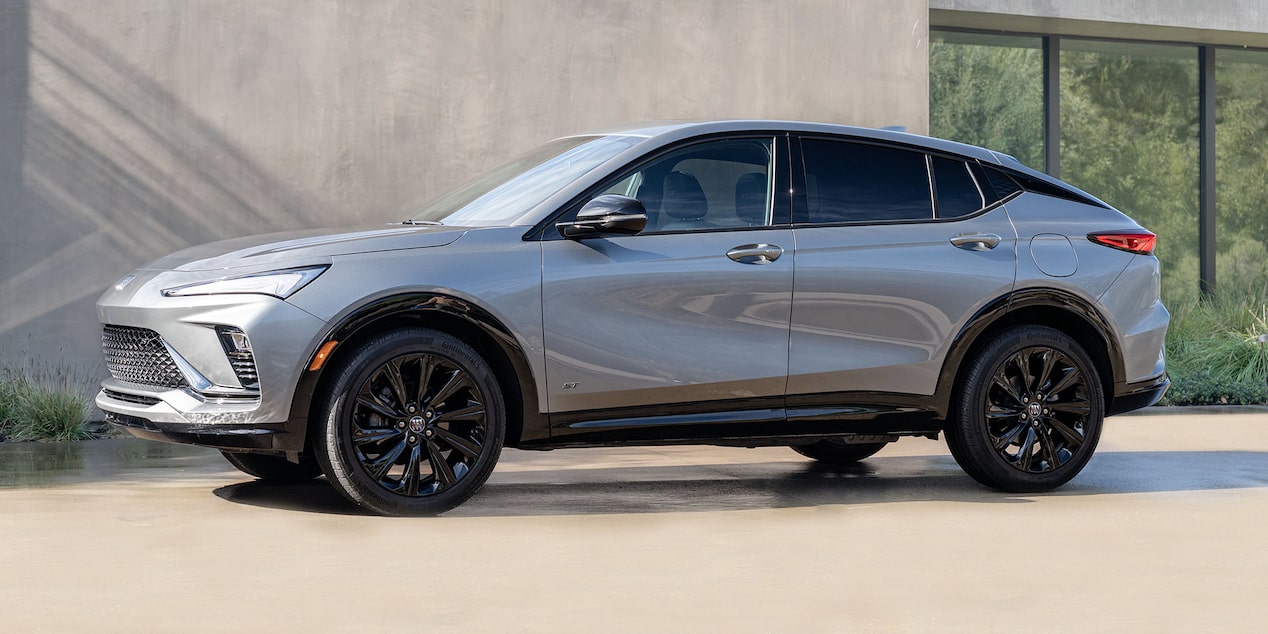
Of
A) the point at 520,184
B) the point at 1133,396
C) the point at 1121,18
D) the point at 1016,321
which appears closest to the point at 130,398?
the point at 520,184

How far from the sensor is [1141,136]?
1691 cm

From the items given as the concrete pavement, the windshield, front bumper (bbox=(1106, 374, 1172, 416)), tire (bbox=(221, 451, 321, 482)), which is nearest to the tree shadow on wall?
the concrete pavement

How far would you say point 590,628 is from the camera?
4918mm

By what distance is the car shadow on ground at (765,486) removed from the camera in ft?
24.6

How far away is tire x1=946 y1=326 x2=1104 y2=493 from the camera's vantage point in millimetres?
7828

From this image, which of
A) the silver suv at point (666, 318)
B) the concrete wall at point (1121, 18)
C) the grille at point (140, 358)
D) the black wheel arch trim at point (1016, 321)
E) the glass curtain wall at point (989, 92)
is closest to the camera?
the silver suv at point (666, 318)

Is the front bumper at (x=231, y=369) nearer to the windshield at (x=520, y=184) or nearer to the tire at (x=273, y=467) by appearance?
the windshield at (x=520, y=184)

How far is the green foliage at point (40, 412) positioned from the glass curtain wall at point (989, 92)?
28.2 ft

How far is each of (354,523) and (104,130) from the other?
5.75 m

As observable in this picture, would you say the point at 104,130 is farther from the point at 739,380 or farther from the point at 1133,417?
the point at 1133,417

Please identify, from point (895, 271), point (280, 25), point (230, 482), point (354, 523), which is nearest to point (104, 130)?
point (280, 25)

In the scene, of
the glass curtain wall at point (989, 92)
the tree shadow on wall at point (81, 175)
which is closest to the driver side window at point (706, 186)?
the tree shadow on wall at point (81, 175)

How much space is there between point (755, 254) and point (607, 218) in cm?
79

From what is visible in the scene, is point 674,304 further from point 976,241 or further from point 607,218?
point 976,241
